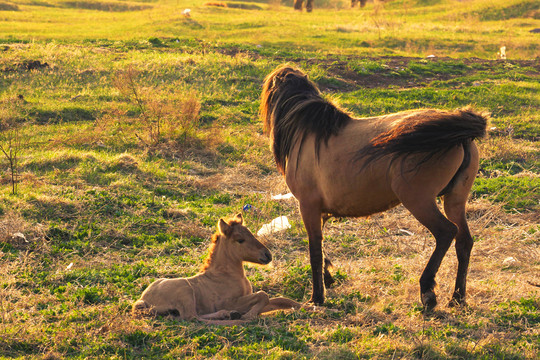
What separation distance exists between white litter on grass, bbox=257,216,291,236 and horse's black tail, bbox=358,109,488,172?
3.11 m

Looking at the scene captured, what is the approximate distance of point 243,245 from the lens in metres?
6.61

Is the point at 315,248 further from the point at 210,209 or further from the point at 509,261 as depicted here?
the point at 210,209

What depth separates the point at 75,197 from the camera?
30.5 ft

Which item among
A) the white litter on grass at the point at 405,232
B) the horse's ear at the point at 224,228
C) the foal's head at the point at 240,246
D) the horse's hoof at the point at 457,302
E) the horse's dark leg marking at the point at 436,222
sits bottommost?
the white litter on grass at the point at 405,232

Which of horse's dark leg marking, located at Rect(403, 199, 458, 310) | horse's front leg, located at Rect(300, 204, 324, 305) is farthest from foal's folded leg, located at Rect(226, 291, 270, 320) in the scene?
horse's dark leg marking, located at Rect(403, 199, 458, 310)

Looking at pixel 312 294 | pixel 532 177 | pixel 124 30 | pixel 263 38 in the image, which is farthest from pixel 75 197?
pixel 124 30

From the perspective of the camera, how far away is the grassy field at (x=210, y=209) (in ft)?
18.1

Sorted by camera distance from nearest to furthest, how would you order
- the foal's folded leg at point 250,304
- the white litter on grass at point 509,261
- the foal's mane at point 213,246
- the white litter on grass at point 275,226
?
the foal's folded leg at point 250,304 < the foal's mane at point 213,246 < the white litter on grass at point 509,261 < the white litter on grass at point 275,226

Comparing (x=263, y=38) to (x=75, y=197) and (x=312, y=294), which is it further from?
(x=312, y=294)

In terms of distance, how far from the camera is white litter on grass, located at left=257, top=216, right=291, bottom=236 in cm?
871

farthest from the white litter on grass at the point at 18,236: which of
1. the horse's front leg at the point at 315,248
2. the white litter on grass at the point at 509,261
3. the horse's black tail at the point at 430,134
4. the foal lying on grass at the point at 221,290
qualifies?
the white litter on grass at the point at 509,261

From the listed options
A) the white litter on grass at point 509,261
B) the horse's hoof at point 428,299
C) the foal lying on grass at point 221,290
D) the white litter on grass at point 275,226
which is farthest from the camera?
the white litter on grass at point 275,226

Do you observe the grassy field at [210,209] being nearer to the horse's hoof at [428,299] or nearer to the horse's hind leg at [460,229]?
the horse's hoof at [428,299]

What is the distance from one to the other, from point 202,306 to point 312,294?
1161 millimetres
